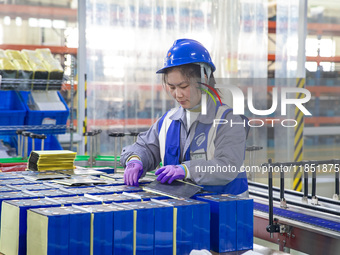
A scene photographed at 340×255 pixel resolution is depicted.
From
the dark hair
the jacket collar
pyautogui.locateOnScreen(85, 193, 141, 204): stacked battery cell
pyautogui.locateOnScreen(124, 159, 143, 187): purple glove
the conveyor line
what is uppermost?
the dark hair

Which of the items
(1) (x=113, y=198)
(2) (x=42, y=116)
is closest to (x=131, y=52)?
(2) (x=42, y=116)

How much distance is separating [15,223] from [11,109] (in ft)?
12.6

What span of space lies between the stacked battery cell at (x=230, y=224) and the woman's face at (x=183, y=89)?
0.85 m

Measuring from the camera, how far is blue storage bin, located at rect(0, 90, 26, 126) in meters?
5.40

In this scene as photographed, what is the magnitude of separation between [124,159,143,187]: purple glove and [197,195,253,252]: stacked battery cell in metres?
0.53

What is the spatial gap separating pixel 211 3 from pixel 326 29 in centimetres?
143

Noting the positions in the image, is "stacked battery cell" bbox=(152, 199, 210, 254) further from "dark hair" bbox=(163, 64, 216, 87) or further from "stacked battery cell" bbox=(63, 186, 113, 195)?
"dark hair" bbox=(163, 64, 216, 87)

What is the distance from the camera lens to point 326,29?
6012mm

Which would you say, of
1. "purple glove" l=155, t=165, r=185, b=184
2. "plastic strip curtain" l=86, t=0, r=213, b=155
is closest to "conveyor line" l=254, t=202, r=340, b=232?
"purple glove" l=155, t=165, r=185, b=184

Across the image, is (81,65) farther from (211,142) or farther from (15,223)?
(15,223)

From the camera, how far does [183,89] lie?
2.84m

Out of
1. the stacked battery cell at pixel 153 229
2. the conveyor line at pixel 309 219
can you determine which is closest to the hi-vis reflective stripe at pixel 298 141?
the conveyor line at pixel 309 219

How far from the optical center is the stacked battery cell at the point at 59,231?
1.74m

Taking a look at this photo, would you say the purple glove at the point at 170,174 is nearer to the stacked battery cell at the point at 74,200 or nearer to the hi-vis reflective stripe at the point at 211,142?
the hi-vis reflective stripe at the point at 211,142
